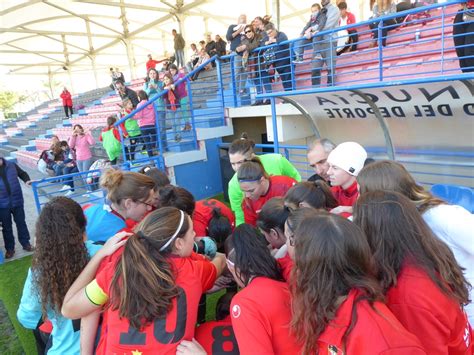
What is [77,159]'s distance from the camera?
774cm

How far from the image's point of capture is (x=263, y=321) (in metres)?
1.19

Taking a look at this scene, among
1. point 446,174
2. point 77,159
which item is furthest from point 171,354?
point 77,159

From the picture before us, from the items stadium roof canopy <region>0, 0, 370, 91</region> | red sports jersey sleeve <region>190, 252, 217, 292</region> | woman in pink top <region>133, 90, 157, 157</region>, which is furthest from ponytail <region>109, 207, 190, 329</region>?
stadium roof canopy <region>0, 0, 370, 91</region>

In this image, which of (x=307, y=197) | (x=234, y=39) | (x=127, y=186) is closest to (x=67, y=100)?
(x=234, y=39)

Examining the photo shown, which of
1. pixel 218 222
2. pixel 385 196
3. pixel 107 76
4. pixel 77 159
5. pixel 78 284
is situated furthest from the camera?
pixel 107 76

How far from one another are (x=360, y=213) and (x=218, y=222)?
4.64ft

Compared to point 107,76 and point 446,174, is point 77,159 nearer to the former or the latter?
point 446,174

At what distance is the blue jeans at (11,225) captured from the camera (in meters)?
4.68

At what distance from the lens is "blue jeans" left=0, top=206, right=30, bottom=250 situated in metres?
4.68

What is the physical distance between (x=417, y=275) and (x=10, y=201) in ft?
17.1

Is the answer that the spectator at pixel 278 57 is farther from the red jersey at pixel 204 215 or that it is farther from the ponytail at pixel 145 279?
the ponytail at pixel 145 279

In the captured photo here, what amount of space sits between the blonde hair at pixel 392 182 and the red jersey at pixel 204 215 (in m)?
1.26

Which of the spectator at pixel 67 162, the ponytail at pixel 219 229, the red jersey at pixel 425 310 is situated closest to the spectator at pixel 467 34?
the ponytail at pixel 219 229

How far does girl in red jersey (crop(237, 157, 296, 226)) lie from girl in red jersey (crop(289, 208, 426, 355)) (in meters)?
1.36
